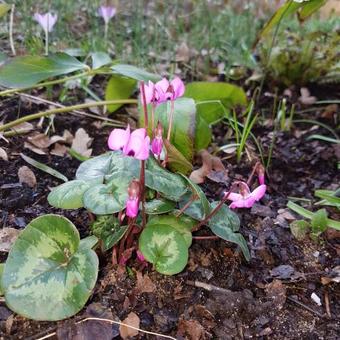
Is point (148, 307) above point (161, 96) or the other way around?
the other way around

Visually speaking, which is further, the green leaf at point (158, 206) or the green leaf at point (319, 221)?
the green leaf at point (319, 221)

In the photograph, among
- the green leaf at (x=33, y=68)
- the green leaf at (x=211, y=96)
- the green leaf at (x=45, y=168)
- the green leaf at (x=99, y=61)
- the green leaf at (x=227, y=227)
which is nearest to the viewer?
the green leaf at (x=227, y=227)

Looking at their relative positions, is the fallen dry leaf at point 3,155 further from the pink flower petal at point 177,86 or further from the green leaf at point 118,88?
the pink flower petal at point 177,86

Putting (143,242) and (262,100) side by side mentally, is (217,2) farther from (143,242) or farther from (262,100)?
(143,242)

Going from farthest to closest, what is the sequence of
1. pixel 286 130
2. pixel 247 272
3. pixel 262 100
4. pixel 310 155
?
pixel 262 100, pixel 286 130, pixel 310 155, pixel 247 272

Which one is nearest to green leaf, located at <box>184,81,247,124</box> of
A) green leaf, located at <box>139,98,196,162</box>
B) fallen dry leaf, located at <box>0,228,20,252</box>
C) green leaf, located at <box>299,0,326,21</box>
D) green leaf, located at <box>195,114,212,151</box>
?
green leaf, located at <box>195,114,212,151</box>

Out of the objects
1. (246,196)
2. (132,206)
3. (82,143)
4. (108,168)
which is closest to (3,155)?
(82,143)

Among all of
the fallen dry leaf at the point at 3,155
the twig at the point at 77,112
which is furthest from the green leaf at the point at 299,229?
the fallen dry leaf at the point at 3,155

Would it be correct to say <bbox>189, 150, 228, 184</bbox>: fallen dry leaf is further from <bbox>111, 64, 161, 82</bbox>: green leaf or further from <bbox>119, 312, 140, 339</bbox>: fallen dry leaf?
<bbox>119, 312, 140, 339</bbox>: fallen dry leaf

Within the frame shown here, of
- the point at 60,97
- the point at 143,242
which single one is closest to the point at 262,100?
the point at 60,97
